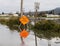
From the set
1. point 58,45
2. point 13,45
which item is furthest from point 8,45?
point 58,45

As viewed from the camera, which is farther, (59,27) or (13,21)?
(13,21)

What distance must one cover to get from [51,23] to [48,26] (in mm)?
528

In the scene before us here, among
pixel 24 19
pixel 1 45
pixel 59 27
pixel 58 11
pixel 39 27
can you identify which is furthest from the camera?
pixel 58 11

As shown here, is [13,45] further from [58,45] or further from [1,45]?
[58,45]

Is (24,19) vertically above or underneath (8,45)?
above

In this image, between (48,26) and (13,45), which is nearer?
(13,45)

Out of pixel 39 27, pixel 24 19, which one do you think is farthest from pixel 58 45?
pixel 39 27

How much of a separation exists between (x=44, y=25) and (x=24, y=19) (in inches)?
673

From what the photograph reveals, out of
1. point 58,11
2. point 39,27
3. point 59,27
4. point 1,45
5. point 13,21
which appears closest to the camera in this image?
point 1,45

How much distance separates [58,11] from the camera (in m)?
70.6

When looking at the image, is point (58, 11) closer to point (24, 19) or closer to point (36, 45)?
point (36, 45)

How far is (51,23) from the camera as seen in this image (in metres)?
26.0

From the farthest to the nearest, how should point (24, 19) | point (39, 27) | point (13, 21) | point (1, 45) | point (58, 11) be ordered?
point (58, 11) → point (13, 21) → point (39, 27) → point (1, 45) → point (24, 19)

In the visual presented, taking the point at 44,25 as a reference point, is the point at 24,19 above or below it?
above
